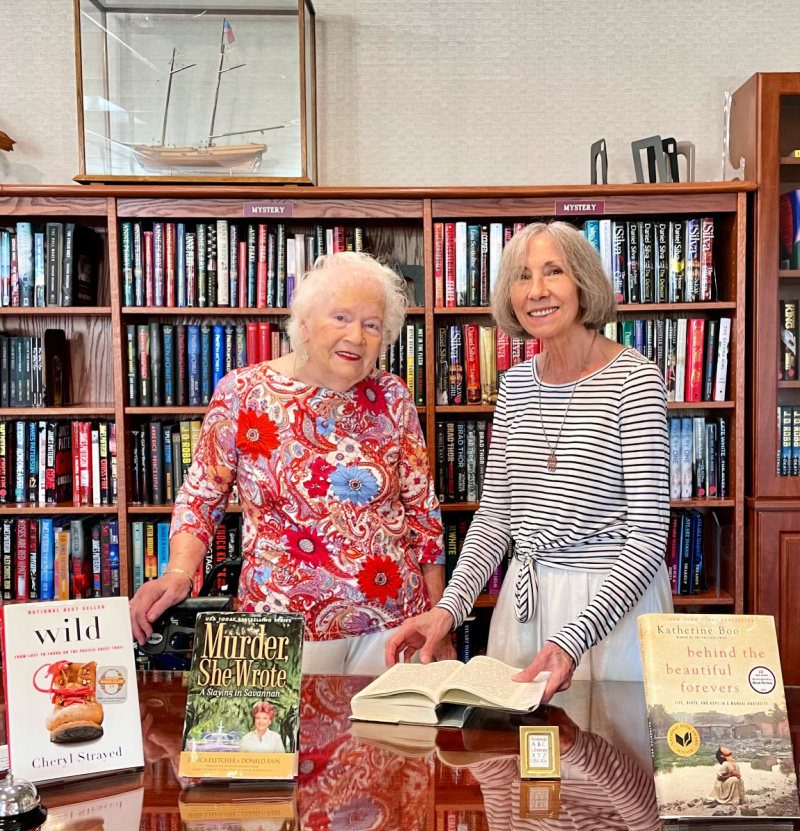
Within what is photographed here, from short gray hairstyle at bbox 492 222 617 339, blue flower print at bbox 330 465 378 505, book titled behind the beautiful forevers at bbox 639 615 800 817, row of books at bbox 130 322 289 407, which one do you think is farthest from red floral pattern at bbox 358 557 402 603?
row of books at bbox 130 322 289 407

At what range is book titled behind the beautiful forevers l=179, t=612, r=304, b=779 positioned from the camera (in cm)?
105

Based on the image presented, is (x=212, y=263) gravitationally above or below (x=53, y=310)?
above

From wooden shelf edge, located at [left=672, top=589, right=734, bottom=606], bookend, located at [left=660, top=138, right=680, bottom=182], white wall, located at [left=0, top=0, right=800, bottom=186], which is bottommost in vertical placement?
wooden shelf edge, located at [left=672, top=589, right=734, bottom=606]

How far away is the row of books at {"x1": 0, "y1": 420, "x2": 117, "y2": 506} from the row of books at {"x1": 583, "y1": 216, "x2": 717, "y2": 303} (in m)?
1.77

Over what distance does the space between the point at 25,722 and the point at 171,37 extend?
7.55 ft

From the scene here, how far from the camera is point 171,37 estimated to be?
8.93ft

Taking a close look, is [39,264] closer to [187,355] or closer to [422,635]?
[187,355]

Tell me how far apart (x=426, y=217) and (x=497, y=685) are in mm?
1846

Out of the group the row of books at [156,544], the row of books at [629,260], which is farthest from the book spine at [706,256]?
the row of books at [156,544]

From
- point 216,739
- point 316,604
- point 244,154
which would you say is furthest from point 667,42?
point 216,739

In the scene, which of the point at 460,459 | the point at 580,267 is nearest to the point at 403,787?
the point at 580,267

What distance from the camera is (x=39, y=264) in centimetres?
285

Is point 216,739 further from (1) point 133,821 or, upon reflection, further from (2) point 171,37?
(2) point 171,37

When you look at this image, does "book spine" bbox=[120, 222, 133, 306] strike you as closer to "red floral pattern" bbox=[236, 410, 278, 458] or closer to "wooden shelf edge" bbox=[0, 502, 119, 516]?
"wooden shelf edge" bbox=[0, 502, 119, 516]
